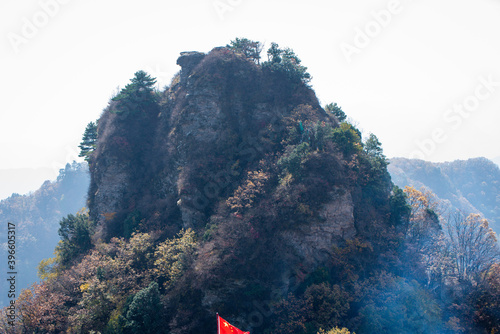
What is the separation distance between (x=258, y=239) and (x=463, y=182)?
138541 mm

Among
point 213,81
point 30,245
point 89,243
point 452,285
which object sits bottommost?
point 452,285

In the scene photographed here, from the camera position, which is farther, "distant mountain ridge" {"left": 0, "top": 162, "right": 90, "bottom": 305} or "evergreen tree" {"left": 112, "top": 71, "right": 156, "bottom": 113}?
"distant mountain ridge" {"left": 0, "top": 162, "right": 90, "bottom": 305}

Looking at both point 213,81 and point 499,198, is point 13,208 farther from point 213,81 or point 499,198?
point 499,198

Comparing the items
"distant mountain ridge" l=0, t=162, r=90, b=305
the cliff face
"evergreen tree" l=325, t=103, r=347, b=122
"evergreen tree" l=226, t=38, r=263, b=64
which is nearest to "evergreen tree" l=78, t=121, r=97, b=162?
the cliff face

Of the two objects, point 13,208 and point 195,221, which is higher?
point 13,208

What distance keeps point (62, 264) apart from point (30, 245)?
443ft

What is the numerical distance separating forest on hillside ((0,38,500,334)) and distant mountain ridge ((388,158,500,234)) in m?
95.7

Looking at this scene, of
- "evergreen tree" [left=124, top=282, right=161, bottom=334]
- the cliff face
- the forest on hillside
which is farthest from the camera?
the cliff face

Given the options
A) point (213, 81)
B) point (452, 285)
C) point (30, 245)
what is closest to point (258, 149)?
point (213, 81)

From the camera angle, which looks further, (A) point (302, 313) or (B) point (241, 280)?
(B) point (241, 280)

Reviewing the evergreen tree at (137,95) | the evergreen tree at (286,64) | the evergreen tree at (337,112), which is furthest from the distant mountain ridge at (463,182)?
the evergreen tree at (137,95)

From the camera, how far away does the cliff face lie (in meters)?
26.4

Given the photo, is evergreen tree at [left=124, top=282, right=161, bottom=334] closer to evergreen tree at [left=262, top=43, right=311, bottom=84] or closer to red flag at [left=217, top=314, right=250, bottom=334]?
red flag at [left=217, top=314, right=250, bottom=334]

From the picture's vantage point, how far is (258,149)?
1309 inches
